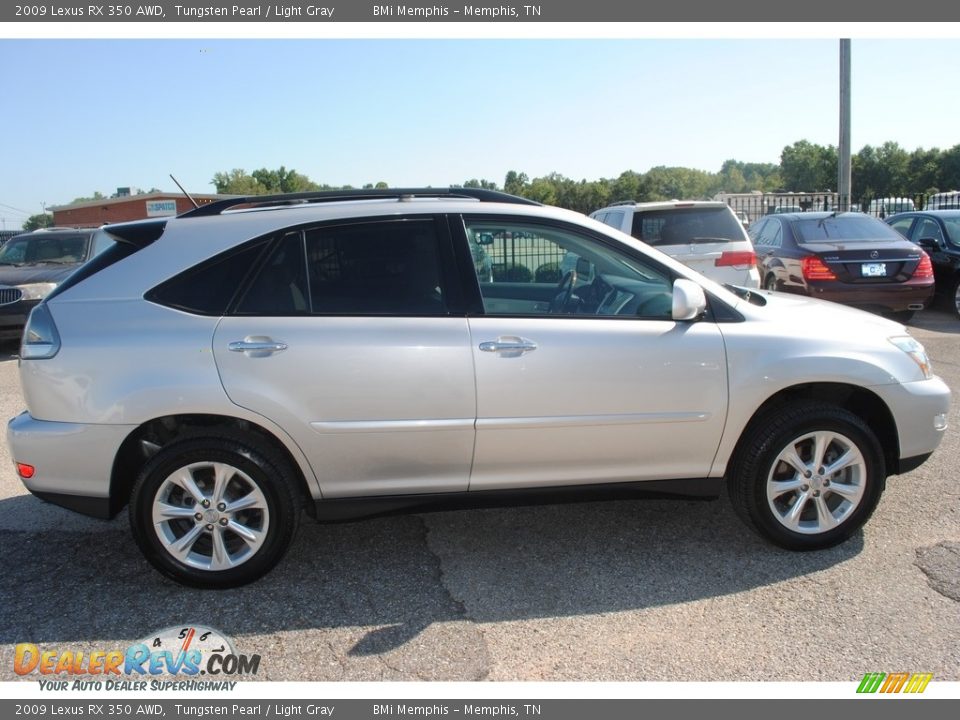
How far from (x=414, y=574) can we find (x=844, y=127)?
1639 cm

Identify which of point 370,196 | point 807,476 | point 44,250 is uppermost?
point 370,196

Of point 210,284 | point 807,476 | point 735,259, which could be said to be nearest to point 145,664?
point 210,284

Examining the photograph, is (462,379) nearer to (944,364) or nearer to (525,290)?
(525,290)

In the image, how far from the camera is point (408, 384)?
333cm

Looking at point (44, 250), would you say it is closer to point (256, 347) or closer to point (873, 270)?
point (256, 347)

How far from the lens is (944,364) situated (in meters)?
7.76

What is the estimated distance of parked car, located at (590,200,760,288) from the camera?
28.2 feet

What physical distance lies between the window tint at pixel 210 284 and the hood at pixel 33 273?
23.6 ft

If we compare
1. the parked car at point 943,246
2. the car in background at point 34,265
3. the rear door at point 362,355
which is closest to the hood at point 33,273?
the car in background at point 34,265

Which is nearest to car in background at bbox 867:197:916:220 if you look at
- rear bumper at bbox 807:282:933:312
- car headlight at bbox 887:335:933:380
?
rear bumper at bbox 807:282:933:312

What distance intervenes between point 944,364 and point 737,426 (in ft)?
18.4

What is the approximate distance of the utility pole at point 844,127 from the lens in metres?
15.7

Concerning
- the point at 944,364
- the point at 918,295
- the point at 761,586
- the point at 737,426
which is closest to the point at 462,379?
the point at 737,426
